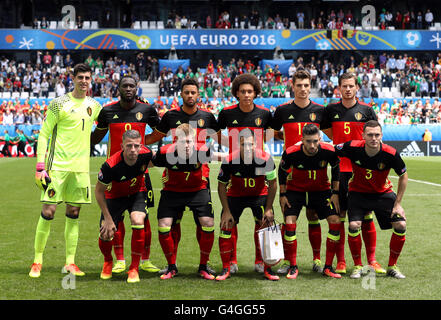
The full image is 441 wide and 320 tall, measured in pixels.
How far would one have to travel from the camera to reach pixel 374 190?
672 centimetres

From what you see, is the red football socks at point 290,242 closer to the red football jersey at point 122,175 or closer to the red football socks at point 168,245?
the red football socks at point 168,245

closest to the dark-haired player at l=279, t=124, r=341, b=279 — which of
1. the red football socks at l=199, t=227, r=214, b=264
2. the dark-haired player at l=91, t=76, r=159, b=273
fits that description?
the red football socks at l=199, t=227, r=214, b=264

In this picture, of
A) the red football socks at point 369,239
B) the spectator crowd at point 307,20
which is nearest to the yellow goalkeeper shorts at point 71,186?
the red football socks at point 369,239

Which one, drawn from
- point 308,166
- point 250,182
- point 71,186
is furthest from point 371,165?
point 71,186

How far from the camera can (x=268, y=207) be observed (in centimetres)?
656

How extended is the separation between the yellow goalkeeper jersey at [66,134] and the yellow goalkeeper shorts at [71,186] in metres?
0.07

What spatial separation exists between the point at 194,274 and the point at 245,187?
117cm

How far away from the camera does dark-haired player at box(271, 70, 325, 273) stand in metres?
6.93

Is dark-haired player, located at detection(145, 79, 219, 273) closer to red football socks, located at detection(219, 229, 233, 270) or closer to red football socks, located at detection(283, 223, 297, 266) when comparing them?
red football socks, located at detection(219, 229, 233, 270)

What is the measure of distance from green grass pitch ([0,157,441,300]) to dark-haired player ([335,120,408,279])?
38cm

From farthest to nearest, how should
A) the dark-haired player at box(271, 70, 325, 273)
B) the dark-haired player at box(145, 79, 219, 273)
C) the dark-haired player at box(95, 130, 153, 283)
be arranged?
1. the dark-haired player at box(271, 70, 325, 273)
2. the dark-haired player at box(145, 79, 219, 273)
3. the dark-haired player at box(95, 130, 153, 283)

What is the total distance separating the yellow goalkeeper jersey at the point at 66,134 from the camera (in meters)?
6.73

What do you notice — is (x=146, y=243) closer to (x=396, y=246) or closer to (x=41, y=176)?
(x=41, y=176)
